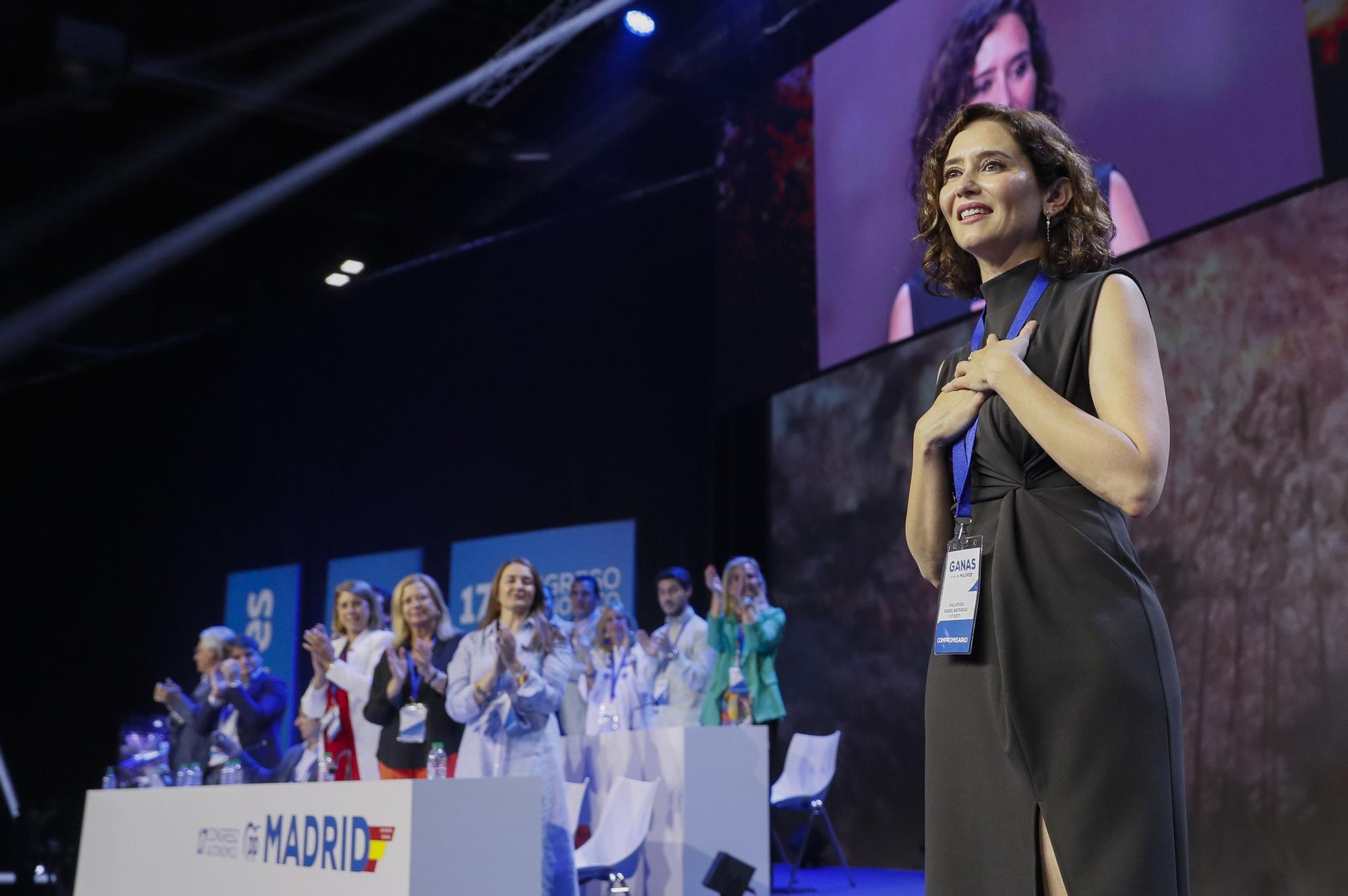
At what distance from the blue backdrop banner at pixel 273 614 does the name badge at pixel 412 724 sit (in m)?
7.10

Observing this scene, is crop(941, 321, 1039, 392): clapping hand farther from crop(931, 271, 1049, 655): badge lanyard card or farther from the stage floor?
the stage floor

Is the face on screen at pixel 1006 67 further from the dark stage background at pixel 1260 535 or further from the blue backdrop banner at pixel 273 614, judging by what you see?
the blue backdrop banner at pixel 273 614

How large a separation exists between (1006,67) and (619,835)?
13.4ft

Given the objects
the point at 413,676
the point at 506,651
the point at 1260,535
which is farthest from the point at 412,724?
the point at 1260,535

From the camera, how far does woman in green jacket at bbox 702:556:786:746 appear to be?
6539 millimetres

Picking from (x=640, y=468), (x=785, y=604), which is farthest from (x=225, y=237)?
(x=785, y=604)

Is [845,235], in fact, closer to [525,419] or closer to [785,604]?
[785,604]

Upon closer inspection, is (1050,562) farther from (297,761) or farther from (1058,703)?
(297,761)

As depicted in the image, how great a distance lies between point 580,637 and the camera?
23.5ft

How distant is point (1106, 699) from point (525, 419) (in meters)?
9.19

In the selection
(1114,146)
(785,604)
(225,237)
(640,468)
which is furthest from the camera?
(225,237)

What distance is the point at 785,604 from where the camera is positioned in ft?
27.7

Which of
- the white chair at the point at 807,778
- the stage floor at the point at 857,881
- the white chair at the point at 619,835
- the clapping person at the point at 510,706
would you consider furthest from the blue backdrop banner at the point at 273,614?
the clapping person at the point at 510,706

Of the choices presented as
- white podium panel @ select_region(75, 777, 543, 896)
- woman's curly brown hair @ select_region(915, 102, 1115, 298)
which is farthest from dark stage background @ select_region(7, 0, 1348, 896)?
woman's curly brown hair @ select_region(915, 102, 1115, 298)
